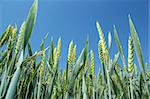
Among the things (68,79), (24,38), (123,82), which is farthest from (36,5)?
(123,82)

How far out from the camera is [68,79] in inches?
31.1

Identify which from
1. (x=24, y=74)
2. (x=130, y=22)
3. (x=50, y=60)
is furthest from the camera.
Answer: (x=50, y=60)

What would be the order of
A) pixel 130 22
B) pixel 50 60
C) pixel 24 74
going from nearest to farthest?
pixel 130 22 < pixel 24 74 < pixel 50 60

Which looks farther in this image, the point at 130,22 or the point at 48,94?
the point at 48,94

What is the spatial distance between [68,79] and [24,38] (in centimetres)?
20

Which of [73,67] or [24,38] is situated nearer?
[24,38]

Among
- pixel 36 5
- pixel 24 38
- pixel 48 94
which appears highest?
pixel 36 5

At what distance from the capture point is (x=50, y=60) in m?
0.93

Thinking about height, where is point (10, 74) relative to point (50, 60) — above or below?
below

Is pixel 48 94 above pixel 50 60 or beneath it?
beneath

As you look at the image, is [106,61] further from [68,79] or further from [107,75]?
[68,79]

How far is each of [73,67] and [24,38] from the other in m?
0.18

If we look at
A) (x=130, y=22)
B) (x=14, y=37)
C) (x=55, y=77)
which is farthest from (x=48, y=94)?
(x=130, y=22)

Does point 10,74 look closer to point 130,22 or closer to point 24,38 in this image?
point 24,38
